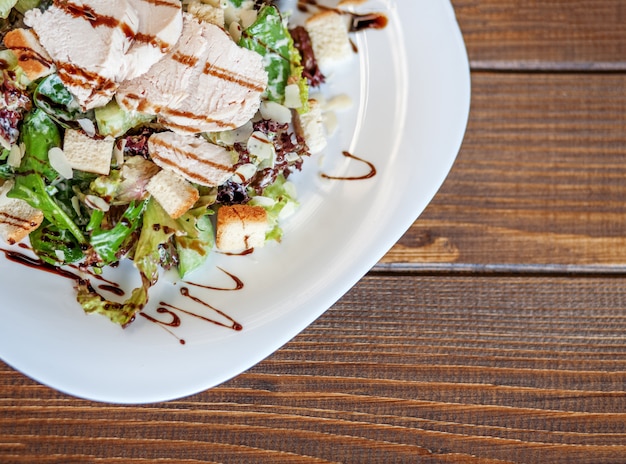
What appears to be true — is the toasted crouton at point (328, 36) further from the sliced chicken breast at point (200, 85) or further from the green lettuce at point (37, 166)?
the green lettuce at point (37, 166)

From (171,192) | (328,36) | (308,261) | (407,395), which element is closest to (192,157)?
(171,192)

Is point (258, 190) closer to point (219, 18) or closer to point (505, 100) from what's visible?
point (219, 18)

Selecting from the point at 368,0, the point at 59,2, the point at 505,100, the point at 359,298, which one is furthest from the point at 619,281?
the point at 59,2

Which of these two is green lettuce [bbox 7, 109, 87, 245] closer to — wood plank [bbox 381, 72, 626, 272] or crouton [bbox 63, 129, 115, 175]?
crouton [bbox 63, 129, 115, 175]

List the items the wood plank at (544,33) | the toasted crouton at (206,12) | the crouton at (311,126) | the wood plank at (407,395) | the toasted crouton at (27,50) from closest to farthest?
the toasted crouton at (27,50), the toasted crouton at (206,12), the crouton at (311,126), the wood plank at (407,395), the wood plank at (544,33)

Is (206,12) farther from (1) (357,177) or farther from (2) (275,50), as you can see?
(1) (357,177)

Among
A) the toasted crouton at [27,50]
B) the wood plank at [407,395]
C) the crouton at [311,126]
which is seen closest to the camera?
the toasted crouton at [27,50]


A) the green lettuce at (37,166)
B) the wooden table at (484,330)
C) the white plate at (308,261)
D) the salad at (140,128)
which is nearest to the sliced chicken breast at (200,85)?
the salad at (140,128)

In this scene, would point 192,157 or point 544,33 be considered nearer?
point 192,157
